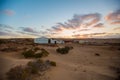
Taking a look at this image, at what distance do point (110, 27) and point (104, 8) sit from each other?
102 centimetres

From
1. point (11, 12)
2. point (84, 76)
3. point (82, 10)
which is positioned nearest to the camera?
point (84, 76)

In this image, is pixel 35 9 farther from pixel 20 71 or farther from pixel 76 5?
pixel 20 71

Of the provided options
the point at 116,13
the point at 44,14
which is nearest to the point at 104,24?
the point at 116,13

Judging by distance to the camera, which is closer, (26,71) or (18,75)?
(18,75)

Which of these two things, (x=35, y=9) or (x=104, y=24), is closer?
(x=35, y=9)

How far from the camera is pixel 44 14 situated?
6.06 m

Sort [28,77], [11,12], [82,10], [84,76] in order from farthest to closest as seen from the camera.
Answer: [82,10]
[11,12]
[84,76]
[28,77]

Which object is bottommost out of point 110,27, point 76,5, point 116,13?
point 110,27

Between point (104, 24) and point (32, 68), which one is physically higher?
point (104, 24)

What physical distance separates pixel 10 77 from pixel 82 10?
3.71m

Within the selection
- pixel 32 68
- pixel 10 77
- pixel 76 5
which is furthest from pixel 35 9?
pixel 10 77

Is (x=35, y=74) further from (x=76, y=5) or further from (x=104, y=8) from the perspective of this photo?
(x=104, y=8)

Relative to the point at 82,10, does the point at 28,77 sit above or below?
below

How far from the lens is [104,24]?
6.18 m
